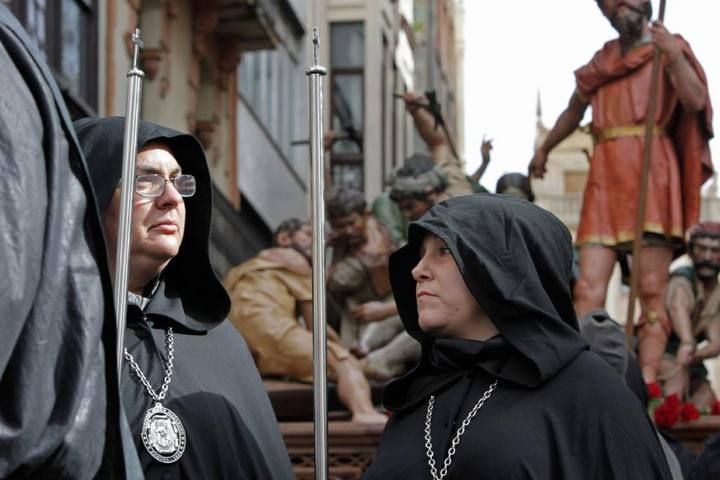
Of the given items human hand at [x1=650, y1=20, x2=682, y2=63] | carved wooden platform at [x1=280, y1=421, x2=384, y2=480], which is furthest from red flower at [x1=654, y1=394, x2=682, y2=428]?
human hand at [x1=650, y1=20, x2=682, y2=63]

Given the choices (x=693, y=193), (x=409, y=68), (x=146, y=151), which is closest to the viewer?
(x=146, y=151)

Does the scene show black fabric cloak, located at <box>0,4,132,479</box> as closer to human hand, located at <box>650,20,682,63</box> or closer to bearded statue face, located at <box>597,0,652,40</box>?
human hand, located at <box>650,20,682,63</box>

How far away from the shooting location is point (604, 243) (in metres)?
11.4

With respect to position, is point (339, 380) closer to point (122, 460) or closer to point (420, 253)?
point (420, 253)

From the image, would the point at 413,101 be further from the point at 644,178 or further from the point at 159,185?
the point at 159,185

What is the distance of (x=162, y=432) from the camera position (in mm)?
4918

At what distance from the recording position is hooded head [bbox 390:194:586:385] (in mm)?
4809

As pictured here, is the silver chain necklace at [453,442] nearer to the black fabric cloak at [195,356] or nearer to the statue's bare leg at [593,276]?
the black fabric cloak at [195,356]

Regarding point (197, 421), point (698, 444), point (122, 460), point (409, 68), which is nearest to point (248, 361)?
point (197, 421)

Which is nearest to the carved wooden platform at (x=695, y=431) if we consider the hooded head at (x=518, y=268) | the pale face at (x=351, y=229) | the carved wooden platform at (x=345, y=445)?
the carved wooden platform at (x=345, y=445)

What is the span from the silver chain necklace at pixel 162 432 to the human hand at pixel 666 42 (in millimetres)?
6316

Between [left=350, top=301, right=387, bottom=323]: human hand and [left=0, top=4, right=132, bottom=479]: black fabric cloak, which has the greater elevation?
[left=0, top=4, right=132, bottom=479]: black fabric cloak

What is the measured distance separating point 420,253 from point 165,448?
900mm

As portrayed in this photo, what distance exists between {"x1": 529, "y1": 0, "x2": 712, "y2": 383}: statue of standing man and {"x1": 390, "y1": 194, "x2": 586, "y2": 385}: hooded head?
6.19 metres
